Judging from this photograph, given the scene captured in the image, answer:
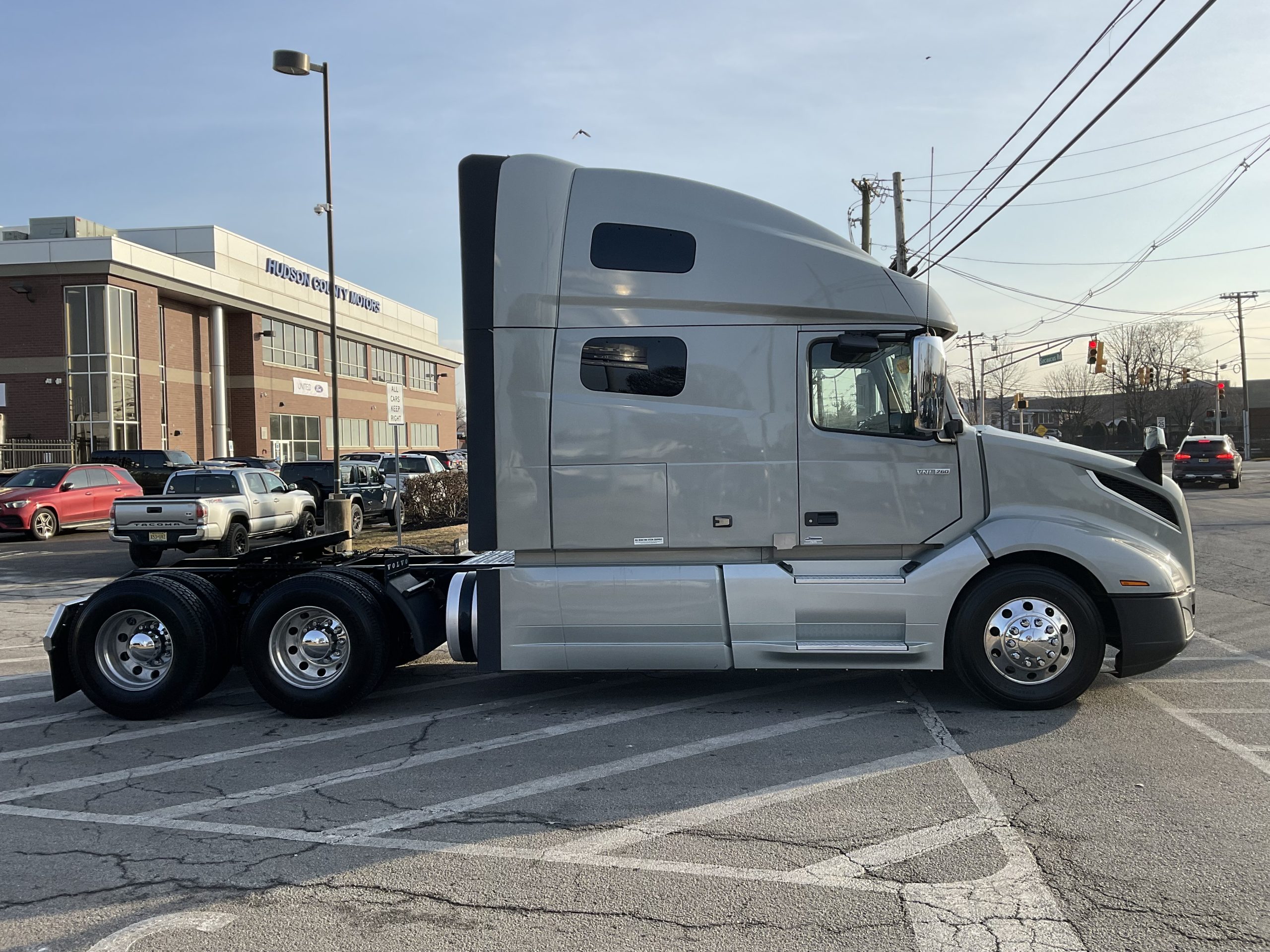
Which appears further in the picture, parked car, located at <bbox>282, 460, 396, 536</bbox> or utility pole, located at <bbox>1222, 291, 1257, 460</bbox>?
utility pole, located at <bbox>1222, 291, 1257, 460</bbox>

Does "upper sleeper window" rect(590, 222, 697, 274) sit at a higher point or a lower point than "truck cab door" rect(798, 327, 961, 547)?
higher

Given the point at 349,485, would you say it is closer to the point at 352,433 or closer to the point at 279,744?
the point at 279,744

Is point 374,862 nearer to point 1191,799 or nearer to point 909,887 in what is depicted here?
point 909,887

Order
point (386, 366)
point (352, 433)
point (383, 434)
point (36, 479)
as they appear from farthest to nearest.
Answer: point (386, 366)
point (383, 434)
point (352, 433)
point (36, 479)

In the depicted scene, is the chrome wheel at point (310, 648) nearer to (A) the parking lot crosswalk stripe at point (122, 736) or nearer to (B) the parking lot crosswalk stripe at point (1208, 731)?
(A) the parking lot crosswalk stripe at point (122, 736)

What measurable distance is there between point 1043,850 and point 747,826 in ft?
4.30

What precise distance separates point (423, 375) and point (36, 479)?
5588cm

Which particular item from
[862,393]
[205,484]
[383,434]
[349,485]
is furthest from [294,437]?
[862,393]

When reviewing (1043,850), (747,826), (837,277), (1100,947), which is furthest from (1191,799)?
(837,277)

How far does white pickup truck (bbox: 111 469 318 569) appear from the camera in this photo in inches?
640

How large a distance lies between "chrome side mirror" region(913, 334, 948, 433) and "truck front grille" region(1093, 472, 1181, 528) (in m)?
1.26

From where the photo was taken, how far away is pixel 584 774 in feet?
17.6

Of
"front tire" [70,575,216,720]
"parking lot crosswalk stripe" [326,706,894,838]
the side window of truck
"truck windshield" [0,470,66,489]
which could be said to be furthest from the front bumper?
"truck windshield" [0,470,66,489]

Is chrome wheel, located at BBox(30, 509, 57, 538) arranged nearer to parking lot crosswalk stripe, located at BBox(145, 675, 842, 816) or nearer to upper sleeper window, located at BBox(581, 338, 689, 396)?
parking lot crosswalk stripe, located at BBox(145, 675, 842, 816)
